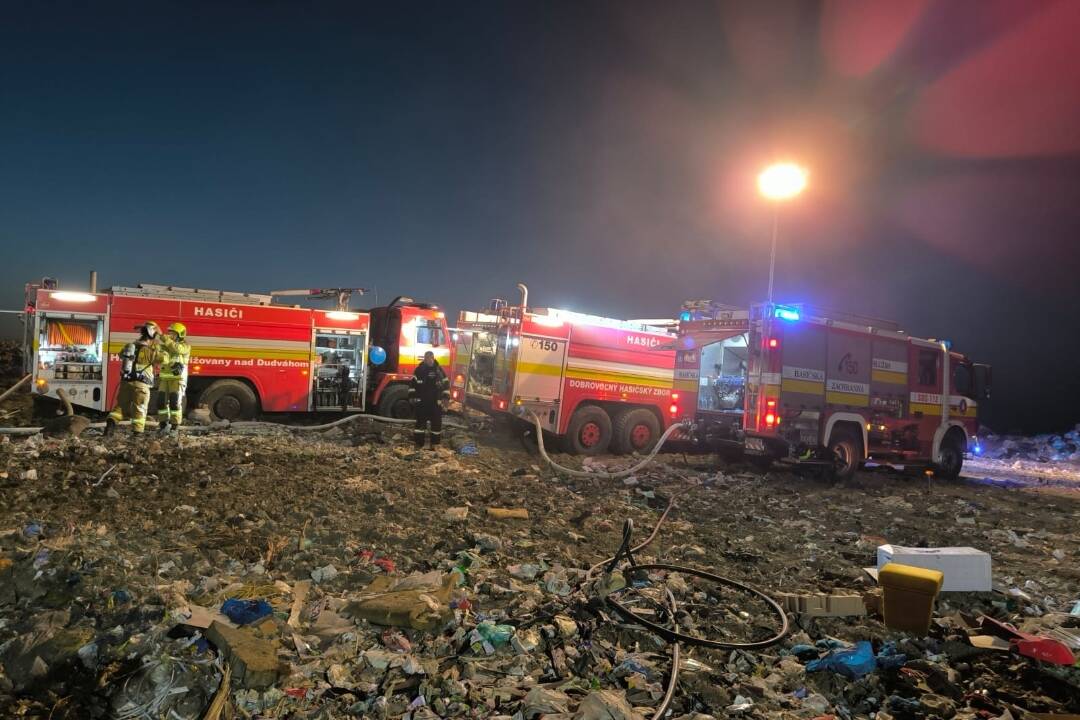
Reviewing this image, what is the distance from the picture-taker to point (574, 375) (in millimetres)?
11094

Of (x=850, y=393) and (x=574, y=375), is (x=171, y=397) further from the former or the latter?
(x=850, y=393)

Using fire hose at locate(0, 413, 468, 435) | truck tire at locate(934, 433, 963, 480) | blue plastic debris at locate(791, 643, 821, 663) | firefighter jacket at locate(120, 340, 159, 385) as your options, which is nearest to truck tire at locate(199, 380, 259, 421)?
fire hose at locate(0, 413, 468, 435)

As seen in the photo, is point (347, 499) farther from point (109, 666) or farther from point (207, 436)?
point (207, 436)

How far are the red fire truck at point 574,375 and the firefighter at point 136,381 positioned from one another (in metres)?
5.37

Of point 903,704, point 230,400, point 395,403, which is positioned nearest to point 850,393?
point 903,704

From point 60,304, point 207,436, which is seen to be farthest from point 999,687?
point 60,304

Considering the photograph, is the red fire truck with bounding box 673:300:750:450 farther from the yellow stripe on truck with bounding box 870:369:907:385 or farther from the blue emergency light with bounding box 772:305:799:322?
the yellow stripe on truck with bounding box 870:369:907:385

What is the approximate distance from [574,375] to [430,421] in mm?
2752

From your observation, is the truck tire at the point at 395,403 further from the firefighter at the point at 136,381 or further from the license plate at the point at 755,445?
the license plate at the point at 755,445

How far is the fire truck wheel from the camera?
1116 centimetres

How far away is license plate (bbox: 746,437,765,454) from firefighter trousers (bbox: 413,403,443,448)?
4.87 meters

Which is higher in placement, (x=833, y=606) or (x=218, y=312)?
(x=218, y=312)

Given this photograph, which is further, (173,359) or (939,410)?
(939,410)

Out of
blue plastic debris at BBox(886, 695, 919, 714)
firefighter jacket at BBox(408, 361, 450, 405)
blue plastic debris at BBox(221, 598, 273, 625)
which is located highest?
firefighter jacket at BBox(408, 361, 450, 405)
